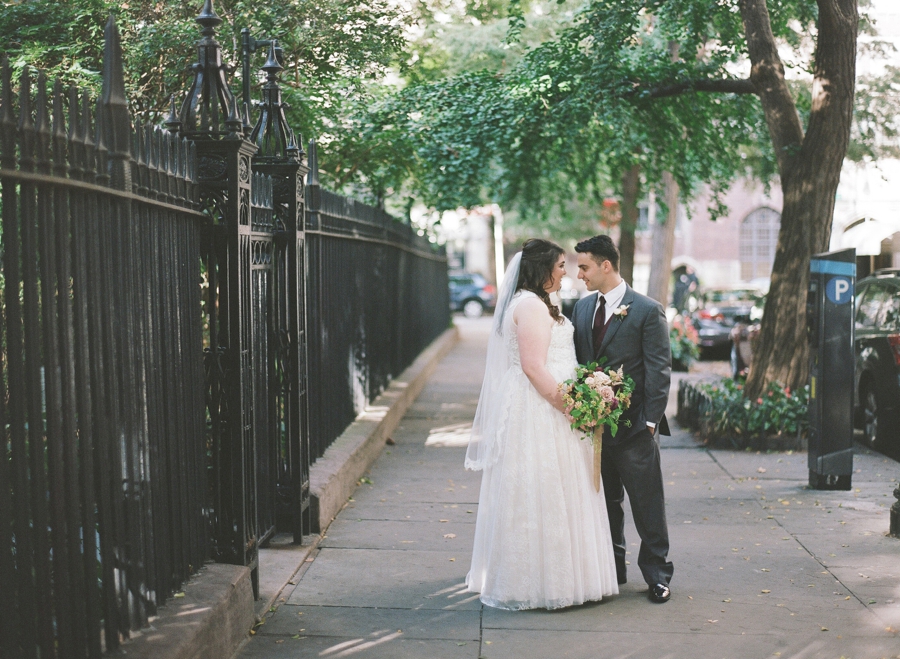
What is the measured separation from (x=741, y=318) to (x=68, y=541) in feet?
63.9

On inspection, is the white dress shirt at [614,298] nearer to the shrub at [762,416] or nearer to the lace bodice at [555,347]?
the lace bodice at [555,347]

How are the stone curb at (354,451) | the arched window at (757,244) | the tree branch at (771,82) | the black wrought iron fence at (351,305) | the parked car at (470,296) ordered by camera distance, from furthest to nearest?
the arched window at (757,244) → the parked car at (470,296) → the tree branch at (771,82) → the black wrought iron fence at (351,305) → the stone curb at (354,451)

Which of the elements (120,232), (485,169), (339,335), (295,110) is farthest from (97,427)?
(485,169)

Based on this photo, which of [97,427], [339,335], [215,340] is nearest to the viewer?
[97,427]

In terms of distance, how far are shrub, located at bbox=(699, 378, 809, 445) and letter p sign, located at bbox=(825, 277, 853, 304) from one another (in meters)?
2.41

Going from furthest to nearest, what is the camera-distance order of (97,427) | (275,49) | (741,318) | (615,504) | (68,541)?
(741,318), (275,49), (615,504), (97,427), (68,541)

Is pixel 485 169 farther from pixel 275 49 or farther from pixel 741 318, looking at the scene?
pixel 741 318

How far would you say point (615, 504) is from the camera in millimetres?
5711

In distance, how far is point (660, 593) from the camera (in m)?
5.38

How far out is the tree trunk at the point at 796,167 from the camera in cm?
1062

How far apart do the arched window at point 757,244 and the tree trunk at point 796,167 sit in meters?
44.0

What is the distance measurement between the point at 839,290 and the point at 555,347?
3.90m

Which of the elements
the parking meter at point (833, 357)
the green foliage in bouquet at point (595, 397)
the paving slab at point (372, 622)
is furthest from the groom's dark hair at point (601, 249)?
the parking meter at point (833, 357)

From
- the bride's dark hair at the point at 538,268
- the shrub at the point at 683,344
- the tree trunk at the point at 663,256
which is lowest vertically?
the shrub at the point at 683,344
